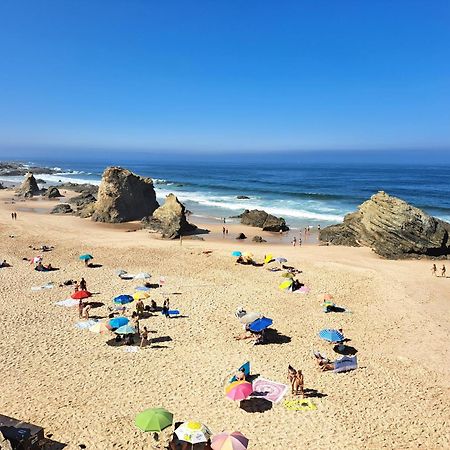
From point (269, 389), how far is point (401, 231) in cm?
2047

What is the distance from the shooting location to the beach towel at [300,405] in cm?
1176

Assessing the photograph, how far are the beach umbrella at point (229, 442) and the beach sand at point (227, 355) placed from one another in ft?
4.28

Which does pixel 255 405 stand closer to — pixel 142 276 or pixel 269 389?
pixel 269 389

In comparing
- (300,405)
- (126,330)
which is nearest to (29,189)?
(126,330)

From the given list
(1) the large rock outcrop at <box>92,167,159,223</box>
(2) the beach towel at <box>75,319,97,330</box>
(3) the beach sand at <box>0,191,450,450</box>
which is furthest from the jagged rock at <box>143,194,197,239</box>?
(2) the beach towel at <box>75,319,97,330</box>

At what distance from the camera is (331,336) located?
50.6 feet

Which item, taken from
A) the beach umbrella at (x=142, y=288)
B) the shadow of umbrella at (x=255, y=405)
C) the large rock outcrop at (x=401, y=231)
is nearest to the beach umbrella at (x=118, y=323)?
the beach umbrella at (x=142, y=288)

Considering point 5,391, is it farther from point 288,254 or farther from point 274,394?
point 288,254

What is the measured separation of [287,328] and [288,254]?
12.4 metres

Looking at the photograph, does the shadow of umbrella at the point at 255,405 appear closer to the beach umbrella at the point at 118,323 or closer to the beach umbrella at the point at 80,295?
the beach umbrella at the point at 118,323

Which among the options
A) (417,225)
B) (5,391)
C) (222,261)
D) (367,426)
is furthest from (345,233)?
(5,391)

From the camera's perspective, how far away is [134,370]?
13656 mm

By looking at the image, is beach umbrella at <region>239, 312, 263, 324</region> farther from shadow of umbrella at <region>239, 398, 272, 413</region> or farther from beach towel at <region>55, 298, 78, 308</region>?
beach towel at <region>55, 298, 78, 308</region>

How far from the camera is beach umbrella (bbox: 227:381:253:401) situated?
11547mm
